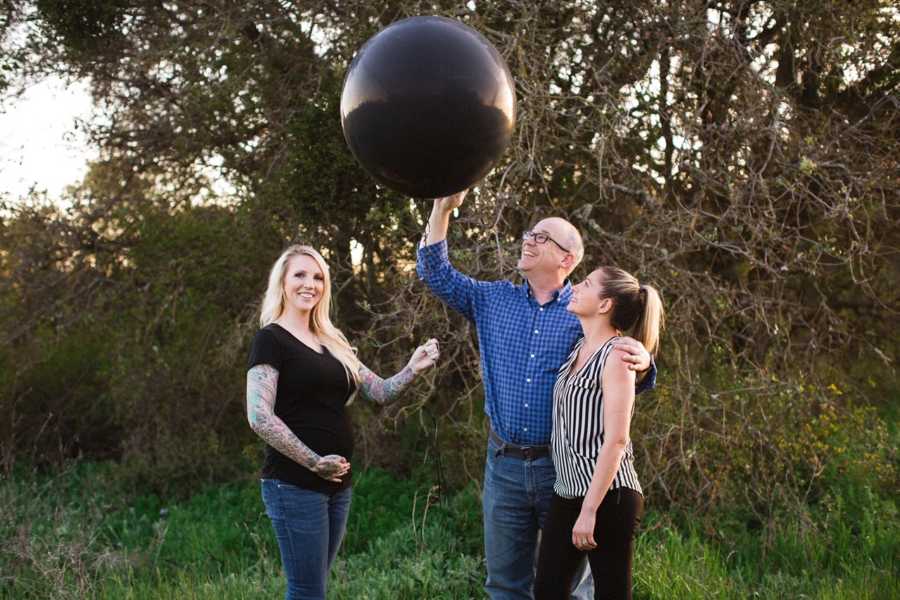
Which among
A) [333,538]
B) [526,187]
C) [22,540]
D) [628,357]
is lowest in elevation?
[22,540]

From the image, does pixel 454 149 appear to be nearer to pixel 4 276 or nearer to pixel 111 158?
pixel 111 158

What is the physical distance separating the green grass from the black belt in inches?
52.9

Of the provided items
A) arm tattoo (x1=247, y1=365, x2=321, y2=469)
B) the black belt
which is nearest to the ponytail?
the black belt

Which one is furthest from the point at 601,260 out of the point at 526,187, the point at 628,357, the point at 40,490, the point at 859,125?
the point at 40,490

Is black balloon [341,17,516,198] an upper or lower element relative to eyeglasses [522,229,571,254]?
upper

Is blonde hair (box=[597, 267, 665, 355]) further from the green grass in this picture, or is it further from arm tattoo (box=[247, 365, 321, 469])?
the green grass

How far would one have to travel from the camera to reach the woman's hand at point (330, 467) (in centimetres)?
285

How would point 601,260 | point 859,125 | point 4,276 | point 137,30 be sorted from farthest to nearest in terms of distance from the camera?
1. point 4,276
2. point 137,30
3. point 859,125
4. point 601,260

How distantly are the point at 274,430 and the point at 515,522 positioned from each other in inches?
36.5

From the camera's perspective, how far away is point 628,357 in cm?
270

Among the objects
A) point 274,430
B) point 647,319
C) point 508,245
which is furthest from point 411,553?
point 647,319

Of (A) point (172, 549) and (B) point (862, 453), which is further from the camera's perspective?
(A) point (172, 549)

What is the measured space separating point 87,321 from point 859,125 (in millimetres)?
6264

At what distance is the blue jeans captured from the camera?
2.88 metres
